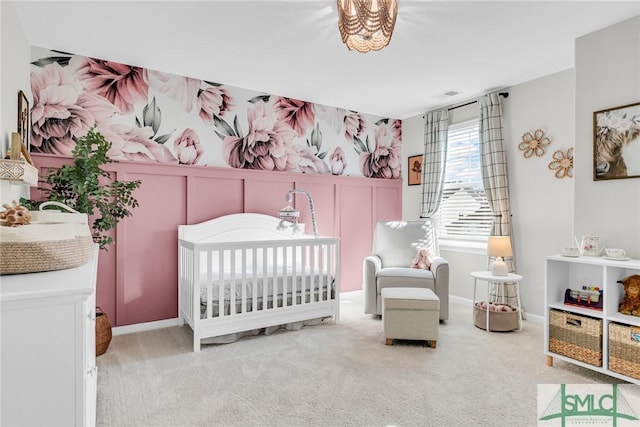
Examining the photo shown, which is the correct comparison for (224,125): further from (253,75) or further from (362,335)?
(362,335)

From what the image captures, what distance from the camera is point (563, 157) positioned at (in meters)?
3.33

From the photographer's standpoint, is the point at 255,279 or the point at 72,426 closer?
the point at 72,426

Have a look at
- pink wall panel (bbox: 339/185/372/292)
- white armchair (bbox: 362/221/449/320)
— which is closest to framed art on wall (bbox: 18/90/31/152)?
white armchair (bbox: 362/221/449/320)

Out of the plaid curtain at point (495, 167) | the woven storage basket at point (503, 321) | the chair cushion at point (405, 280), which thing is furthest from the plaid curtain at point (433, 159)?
the woven storage basket at point (503, 321)

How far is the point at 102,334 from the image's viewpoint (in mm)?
2652

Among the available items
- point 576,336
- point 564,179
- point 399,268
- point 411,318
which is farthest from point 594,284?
point 399,268

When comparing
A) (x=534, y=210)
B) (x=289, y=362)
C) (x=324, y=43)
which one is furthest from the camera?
(x=534, y=210)

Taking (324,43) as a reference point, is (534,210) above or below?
below

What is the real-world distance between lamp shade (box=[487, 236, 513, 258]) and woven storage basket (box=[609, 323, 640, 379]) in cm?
115

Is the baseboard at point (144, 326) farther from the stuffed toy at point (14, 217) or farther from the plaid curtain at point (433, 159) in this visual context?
the plaid curtain at point (433, 159)

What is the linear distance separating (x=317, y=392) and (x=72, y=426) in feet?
4.76

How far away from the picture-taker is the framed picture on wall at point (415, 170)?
4.82 meters

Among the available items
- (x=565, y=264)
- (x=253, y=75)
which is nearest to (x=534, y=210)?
(x=565, y=264)

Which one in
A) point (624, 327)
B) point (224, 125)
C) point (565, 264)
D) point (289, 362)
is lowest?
point (289, 362)
